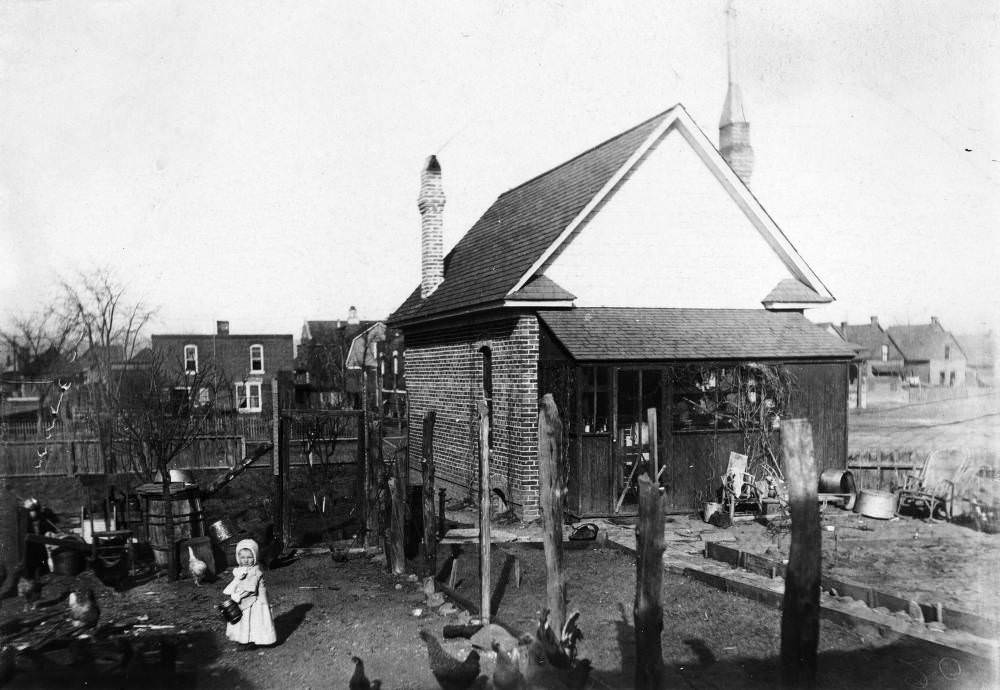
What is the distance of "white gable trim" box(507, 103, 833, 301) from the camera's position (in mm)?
15094

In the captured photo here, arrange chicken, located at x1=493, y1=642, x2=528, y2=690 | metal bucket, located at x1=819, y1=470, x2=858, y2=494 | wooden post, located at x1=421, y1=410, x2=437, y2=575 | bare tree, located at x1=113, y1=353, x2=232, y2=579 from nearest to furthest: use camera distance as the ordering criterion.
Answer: chicken, located at x1=493, y1=642, x2=528, y2=690, wooden post, located at x1=421, y1=410, x2=437, y2=575, metal bucket, located at x1=819, y1=470, x2=858, y2=494, bare tree, located at x1=113, y1=353, x2=232, y2=579

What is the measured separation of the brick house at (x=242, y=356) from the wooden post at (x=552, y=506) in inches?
1671

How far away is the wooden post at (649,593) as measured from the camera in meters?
6.11

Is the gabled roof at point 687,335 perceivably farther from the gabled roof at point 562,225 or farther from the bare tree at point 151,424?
the bare tree at point 151,424

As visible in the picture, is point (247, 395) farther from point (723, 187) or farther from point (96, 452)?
point (723, 187)

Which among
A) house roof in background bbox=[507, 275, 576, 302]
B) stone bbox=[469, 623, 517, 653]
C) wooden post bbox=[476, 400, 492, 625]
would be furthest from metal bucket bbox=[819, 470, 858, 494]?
stone bbox=[469, 623, 517, 653]

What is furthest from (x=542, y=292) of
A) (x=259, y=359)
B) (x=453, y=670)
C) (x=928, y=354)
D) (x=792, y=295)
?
(x=928, y=354)

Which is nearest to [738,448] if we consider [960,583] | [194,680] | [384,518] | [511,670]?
[960,583]

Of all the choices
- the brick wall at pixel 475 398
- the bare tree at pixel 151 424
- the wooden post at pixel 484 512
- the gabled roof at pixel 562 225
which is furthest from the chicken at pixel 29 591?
the gabled roof at pixel 562 225

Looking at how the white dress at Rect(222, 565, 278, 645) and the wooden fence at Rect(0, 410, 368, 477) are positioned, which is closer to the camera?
the white dress at Rect(222, 565, 278, 645)

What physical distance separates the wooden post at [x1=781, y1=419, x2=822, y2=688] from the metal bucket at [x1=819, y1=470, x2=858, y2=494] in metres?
10.9

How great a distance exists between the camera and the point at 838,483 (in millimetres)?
15242

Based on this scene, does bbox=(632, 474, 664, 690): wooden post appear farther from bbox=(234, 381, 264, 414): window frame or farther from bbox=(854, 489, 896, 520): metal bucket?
bbox=(234, 381, 264, 414): window frame

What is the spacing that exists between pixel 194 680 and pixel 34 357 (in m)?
36.5
